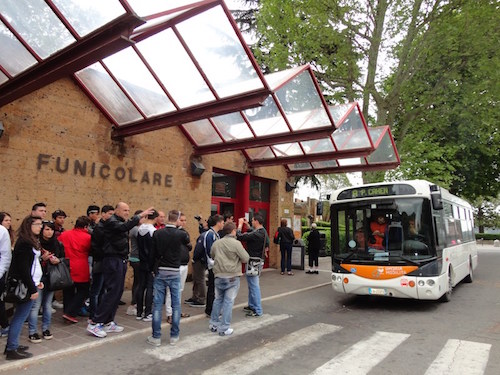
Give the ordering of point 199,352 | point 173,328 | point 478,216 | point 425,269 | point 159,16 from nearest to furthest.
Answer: point 199,352 < point 173,328 < point 159,16 < point 425,269 < point 478,216

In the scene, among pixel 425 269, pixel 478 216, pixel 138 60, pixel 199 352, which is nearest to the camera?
pixel 199 352

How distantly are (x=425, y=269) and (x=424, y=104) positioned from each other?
38.7 feet

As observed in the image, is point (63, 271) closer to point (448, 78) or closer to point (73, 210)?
point (73, 210)

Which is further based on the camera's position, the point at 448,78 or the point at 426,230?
the point at 448,78

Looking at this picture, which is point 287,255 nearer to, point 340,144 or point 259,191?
point 259,191

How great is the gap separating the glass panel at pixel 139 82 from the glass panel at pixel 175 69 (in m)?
0.27

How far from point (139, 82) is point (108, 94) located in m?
0.90

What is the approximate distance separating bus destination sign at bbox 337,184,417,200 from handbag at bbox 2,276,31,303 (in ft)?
21.3

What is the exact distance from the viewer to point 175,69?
7363 millimetres

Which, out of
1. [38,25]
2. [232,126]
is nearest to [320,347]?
[232,126]

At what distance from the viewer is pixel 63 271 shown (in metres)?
5.26

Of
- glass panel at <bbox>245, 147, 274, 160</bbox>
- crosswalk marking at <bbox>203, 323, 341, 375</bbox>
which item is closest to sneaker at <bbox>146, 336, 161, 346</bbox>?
crosswalk marking at <bbox>203, 323, 341, 375</bbox>

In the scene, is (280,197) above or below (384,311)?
above

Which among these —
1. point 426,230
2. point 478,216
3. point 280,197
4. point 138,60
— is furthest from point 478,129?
point 478,216
